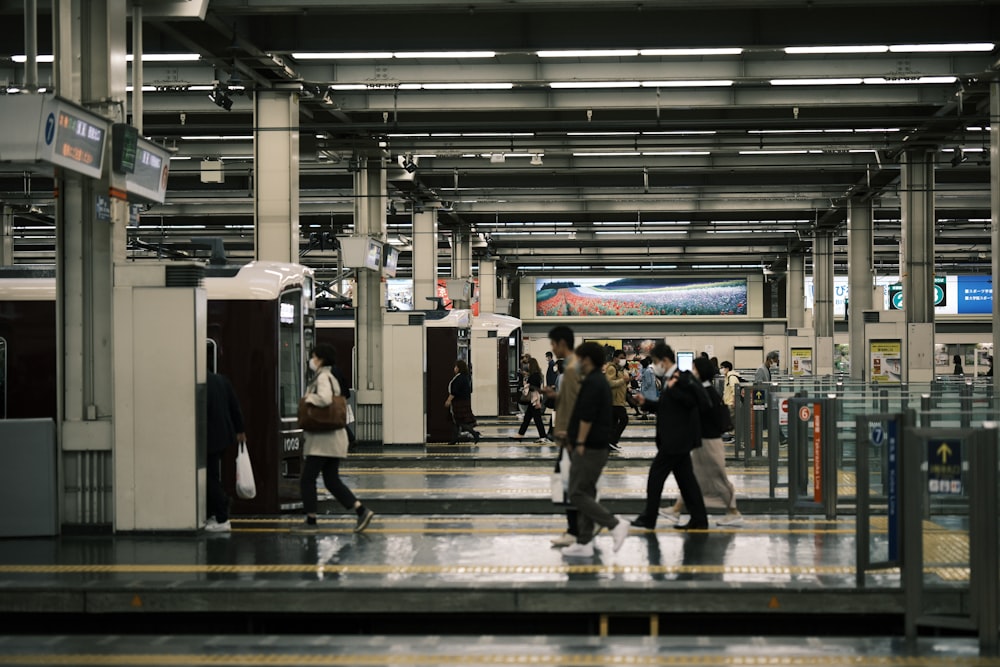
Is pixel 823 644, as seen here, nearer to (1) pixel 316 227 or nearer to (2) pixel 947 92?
(2) pixel 947 92

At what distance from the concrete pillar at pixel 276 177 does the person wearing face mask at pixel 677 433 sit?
8.63 m

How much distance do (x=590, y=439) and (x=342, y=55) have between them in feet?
31.0

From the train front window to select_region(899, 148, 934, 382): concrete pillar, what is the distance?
15.9m

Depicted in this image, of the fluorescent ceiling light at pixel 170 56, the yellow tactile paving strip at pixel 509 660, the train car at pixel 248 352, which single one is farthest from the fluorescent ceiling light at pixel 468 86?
the yellow tactile paving strip at pixel 509 660

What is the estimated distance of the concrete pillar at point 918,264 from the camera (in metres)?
26.2

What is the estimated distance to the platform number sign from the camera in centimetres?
814

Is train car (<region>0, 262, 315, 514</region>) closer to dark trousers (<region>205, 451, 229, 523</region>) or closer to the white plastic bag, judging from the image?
dark trousers (<region>205, 451, 229, 523</region>)

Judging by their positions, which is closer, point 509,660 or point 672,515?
point 509,660

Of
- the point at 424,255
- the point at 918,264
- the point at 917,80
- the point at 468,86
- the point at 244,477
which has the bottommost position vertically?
the point at 244,477

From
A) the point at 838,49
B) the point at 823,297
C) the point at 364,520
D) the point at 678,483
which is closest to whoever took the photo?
the point at 678,483

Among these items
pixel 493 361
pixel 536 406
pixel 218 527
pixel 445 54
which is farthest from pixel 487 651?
pixel 493 361

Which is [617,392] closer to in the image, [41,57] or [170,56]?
[170,56]

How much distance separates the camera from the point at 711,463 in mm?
12688

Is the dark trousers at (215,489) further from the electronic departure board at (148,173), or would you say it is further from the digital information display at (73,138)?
the digital information display at (73,138)
